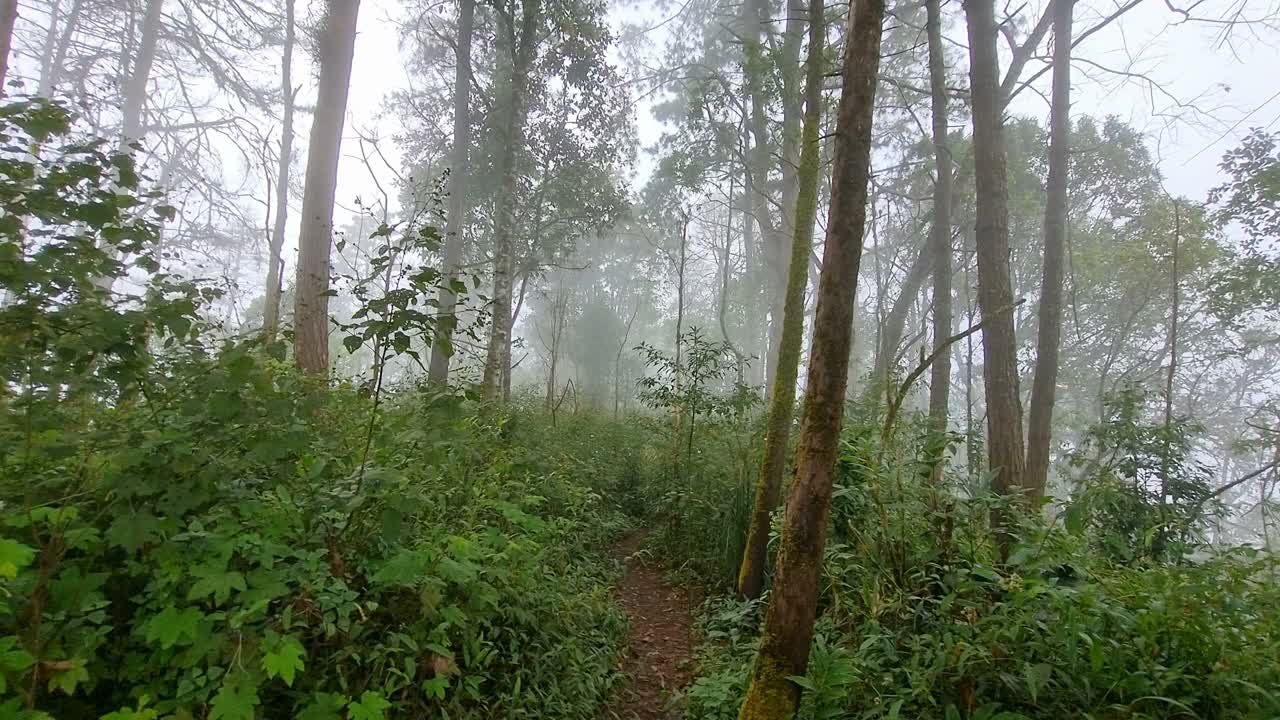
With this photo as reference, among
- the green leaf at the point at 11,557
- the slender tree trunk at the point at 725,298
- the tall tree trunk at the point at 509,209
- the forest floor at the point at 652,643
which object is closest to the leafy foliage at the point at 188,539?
the green leaf at the point at 11,557

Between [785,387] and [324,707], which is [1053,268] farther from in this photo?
[324,707]

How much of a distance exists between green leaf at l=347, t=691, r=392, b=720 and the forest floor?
1.65 metres

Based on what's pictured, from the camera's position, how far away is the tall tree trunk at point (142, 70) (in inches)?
607

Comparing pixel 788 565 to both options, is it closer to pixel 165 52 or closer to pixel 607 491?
pixel 607 491

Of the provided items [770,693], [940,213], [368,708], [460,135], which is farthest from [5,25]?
[940,213]

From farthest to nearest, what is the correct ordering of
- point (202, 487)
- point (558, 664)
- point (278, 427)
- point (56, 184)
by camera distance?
point (558, 664), point (278, 427), point (56, 184), point (202, 487)

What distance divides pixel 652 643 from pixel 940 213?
9.86 meters

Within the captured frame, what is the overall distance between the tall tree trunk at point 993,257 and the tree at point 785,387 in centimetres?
253

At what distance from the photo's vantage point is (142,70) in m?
15.9

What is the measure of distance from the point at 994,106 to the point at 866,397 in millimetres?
4759

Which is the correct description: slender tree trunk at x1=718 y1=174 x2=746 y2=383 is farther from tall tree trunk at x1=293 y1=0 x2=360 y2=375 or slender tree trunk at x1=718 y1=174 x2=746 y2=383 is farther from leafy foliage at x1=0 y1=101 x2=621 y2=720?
tall tree trunk at x1=293 y1=0 x2=360 y2=375

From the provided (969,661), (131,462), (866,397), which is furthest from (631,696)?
(866,397)

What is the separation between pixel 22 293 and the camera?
2088 mm

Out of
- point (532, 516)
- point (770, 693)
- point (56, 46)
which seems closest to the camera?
point (770, 693)
